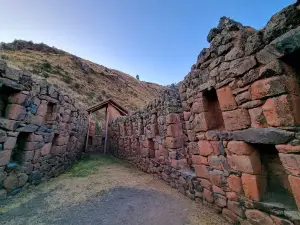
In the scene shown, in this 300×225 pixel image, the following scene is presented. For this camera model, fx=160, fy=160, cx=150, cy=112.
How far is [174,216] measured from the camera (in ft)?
10.3

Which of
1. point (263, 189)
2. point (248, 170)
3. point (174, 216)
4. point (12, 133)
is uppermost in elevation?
point (12, 133)

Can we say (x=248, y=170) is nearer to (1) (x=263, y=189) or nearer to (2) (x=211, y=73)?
(1) (x=263, y=189)

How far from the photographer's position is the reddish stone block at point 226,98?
2682mm

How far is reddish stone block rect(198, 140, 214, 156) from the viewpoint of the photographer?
3264 mm

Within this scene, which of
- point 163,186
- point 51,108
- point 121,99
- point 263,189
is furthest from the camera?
point 121,99

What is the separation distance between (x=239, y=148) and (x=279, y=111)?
2.80ft

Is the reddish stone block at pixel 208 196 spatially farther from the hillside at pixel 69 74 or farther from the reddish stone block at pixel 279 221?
the hillside at pixel 69 74

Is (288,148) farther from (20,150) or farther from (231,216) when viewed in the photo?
(20,150)

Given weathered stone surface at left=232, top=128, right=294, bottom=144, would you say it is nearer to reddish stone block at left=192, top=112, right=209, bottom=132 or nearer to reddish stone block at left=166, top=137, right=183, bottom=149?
reddish stone block at left=192, top=112, right=209, bottom=132

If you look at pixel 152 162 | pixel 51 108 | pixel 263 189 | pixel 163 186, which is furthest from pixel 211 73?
pixel 51 108

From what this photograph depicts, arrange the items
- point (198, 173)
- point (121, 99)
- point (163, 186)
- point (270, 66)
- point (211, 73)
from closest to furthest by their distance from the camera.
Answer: point (270, 66), point (211, 73), point (198, 173), point (163, 186), point (121, 99)

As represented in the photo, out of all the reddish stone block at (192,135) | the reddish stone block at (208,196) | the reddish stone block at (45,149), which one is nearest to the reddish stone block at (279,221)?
the reddish stone block at (208,196)

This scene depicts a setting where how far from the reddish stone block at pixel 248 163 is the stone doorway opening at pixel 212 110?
2.92ft

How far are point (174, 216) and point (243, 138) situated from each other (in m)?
2.02
